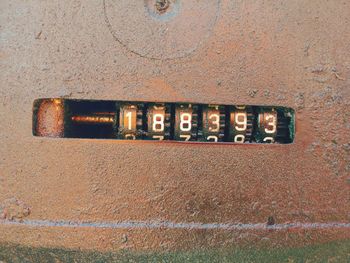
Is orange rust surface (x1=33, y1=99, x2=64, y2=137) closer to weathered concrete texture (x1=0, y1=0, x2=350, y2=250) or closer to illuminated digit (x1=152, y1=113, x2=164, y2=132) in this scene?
weathered concrete texture (x1=0, y1=0, x2=350, y2=250)

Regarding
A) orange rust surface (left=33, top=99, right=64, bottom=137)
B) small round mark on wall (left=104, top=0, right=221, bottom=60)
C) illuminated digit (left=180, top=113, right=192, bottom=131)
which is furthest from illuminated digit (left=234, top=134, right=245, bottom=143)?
orange rust surface (left=33, top=99, right=64, bottom=137)

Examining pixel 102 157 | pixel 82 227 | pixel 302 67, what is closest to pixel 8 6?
pixel 102 157

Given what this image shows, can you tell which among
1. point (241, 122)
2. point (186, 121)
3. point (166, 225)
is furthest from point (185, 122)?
point (166, 225)

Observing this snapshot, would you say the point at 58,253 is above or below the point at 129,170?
below

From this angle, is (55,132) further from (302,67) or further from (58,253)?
(302,67)

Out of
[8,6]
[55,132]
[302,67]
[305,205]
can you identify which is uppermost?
[8,6]

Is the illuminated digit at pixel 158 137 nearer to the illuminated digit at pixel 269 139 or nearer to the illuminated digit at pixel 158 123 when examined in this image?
the illuminated digit at pixel 158 123
